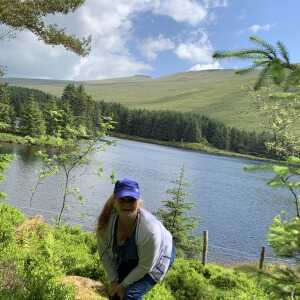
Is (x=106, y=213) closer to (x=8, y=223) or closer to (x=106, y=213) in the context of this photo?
(x=106, y=213)

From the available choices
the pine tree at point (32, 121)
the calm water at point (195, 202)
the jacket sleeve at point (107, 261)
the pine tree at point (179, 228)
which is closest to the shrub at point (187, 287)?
the jacket sleeve at point (107, 261)

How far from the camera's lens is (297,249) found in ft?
18.3

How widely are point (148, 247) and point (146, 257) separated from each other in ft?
0.40

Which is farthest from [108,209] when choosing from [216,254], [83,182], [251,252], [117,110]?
[117,110]

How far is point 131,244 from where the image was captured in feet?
17.0

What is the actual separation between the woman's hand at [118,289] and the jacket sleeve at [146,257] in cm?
7

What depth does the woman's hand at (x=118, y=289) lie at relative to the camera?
521 cm

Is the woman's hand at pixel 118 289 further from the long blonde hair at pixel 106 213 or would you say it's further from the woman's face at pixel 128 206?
the woman's face at pixel 128 206

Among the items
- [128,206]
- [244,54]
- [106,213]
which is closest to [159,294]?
[106,213]

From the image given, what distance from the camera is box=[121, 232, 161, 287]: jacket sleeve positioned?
5031mm

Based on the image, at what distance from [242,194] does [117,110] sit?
135m

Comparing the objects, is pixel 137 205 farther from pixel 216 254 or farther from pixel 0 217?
pixel 216 254

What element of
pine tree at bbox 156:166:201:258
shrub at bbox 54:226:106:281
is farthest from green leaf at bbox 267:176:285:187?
pine tree at bbox 156:166:201:258

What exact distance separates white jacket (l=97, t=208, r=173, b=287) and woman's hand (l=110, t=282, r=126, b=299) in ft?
0.20
